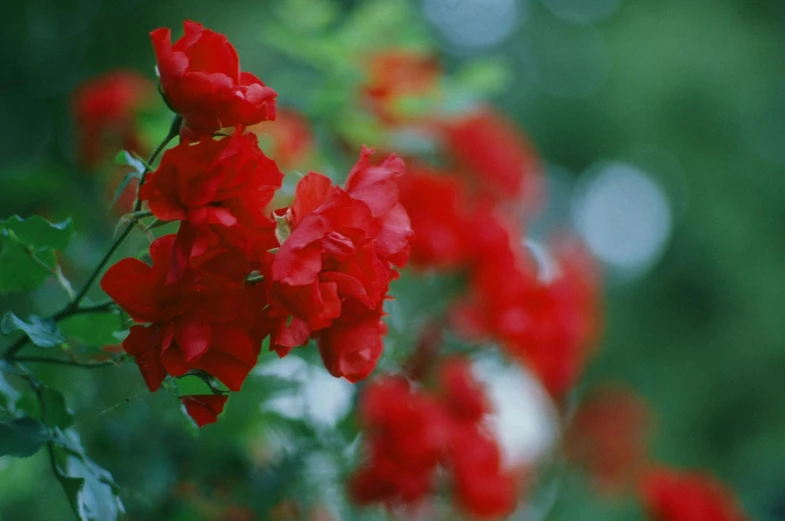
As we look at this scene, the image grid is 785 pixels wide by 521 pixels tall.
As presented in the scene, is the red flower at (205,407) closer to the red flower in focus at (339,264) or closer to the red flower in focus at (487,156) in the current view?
the red flower in focus at (339,264)

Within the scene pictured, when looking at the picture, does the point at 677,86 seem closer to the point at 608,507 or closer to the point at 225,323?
the point at 608,507

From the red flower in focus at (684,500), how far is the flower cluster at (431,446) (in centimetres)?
39

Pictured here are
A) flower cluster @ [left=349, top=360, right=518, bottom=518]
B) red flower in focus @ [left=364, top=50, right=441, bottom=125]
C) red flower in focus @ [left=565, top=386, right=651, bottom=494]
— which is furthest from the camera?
red flower in focus @ [left=565, top=386, right=651, bottom=494]

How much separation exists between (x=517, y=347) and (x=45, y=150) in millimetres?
1005

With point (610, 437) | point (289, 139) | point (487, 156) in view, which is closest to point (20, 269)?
point (289, 139)

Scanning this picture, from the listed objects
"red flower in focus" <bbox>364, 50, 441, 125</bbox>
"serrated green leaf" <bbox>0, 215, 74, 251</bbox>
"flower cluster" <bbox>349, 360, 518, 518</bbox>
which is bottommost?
"flower cluster" <bbox>349, 360, 518, 518</bbox>

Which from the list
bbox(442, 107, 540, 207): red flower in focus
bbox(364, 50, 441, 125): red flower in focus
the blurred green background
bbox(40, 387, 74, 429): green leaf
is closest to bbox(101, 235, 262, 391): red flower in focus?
bbox(40, 387, 74, 429): green leaf

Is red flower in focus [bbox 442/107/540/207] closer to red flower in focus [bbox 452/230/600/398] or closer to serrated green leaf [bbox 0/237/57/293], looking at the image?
red flower in focus [bbox 452/230/600/398]

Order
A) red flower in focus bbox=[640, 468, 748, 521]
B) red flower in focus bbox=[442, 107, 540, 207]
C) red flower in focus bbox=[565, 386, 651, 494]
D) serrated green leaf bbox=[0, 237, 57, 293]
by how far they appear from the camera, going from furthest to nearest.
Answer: red flower in focus bbox=[565, 386, 651, 494] → red flower in focus bbox=[640, 468, 748, 521] → red flower in focus bbox=[442, 107, 540, 207] → serrated green leaf bbox=[0, 237, 57, 293]

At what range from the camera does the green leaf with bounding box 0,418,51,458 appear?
1.50ft

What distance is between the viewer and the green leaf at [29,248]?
0.48m

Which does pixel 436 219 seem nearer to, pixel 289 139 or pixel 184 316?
pixel 289 139

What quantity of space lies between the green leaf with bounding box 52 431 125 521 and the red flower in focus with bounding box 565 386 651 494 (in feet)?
4.66

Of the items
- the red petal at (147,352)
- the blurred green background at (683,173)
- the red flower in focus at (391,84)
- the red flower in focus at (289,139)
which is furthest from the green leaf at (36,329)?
the blurred green background at (683,173)
